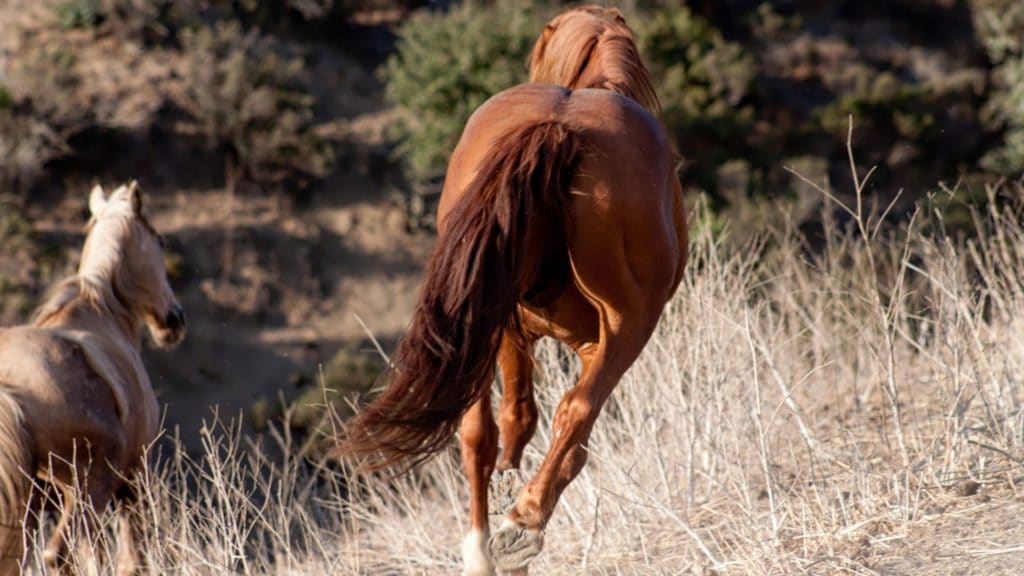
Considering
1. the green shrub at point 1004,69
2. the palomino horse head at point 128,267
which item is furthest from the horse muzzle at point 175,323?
the green shrub at point 1004,69

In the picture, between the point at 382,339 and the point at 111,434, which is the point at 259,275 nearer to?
the point at 382,339

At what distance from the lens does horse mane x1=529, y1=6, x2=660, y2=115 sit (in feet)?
14.8

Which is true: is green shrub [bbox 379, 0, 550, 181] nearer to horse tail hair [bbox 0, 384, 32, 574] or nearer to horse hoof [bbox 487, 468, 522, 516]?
horse tail hair [bbox 0, 384, 32, 574]

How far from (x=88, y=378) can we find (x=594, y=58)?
3051 millimetres

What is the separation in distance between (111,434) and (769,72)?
22.0 meters

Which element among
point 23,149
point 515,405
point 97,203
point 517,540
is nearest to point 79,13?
point 23,149

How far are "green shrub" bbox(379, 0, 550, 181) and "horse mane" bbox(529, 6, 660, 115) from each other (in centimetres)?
1464

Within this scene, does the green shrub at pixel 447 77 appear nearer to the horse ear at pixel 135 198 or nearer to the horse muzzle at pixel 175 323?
the horse muzzle at pixel 175 323

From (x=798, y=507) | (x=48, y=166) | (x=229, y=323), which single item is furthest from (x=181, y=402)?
(x=798, y=507)

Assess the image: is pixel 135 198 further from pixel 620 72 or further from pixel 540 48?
pixel 620 72

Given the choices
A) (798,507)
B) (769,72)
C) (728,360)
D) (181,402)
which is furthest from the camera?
(769,72)

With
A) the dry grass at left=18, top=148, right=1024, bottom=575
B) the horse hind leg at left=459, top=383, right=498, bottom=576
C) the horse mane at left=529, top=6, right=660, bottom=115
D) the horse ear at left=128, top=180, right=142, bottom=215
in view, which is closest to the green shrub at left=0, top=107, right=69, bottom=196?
the horse ear at left=128, top=180, right=142, bottom=215

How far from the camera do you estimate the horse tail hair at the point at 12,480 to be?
213 inches

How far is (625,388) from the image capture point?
6.36 m
